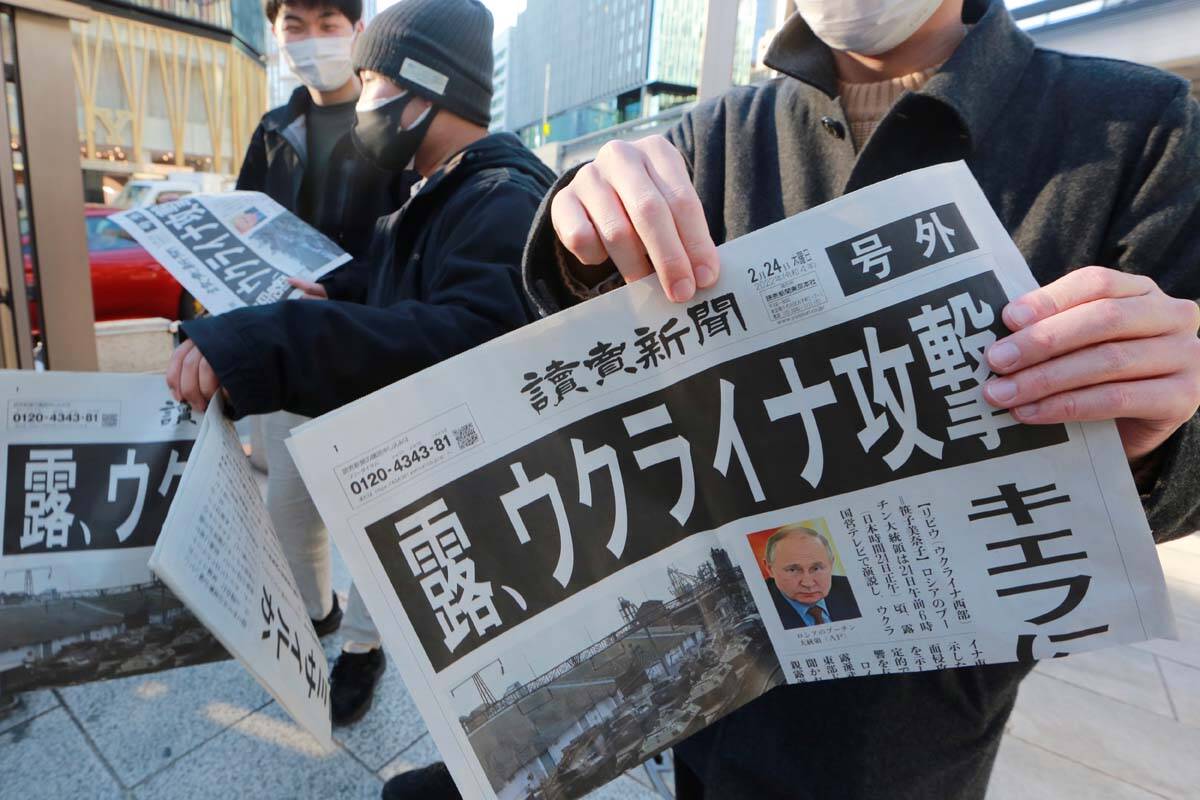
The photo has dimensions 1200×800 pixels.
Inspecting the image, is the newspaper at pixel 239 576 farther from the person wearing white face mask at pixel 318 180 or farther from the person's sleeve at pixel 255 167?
the person's sleeve at pixel 255 167

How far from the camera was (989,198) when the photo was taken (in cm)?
67

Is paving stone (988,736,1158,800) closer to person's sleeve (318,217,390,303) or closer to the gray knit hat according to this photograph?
person's sleeve (318,217,390,303)

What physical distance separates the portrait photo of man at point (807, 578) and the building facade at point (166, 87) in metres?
19.4

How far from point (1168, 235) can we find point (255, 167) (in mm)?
2133

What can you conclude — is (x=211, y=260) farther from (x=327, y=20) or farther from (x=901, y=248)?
(x=901, y=248)

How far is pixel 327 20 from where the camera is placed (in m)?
1.79

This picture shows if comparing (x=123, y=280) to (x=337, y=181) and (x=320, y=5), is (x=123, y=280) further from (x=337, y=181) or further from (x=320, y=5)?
(x=337, y=181)

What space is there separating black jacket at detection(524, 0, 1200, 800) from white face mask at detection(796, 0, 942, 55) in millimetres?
42

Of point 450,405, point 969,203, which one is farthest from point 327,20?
point 969,203

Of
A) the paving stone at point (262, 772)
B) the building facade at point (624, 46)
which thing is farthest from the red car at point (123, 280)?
the paving stone at point (262, 772)

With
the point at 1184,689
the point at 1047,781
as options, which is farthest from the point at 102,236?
the point at 1184,689

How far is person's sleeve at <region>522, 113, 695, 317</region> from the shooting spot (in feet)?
2.12

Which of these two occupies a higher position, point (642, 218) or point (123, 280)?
point (123, 280)

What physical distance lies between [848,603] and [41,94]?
211 cm
